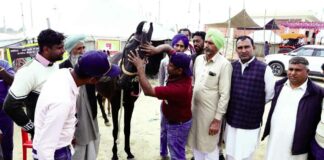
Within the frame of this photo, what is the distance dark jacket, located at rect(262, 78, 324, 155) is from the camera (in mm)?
2475

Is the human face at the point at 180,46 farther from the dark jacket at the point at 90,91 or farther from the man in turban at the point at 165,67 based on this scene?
the dark jacket at the point at 90,91

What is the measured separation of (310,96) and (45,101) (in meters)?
2.33

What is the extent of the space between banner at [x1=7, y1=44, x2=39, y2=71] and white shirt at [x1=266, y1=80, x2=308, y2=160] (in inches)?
241

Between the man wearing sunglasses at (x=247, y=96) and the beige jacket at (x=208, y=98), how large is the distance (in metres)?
0.12

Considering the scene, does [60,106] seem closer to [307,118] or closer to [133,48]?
[133,48]

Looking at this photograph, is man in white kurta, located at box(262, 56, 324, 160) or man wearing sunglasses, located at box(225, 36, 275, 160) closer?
man in white kurta, located at box(262, 56, 324, 160)

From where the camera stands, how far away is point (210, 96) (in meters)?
2.86

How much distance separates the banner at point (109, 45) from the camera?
31.6 ft

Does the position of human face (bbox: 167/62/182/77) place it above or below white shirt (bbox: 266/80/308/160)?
above

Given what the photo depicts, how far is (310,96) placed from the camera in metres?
2.48

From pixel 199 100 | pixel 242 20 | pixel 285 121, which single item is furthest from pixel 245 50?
pixel 242 20

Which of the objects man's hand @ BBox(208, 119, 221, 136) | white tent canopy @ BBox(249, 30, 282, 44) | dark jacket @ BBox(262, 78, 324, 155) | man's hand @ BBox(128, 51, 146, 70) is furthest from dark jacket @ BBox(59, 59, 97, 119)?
white tent canopy @ BBox(249, 30, 282, 44)

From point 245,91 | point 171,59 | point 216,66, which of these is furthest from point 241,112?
point 171,59

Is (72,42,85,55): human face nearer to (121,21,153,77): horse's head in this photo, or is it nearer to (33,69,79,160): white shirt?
(121,21,153,77): horse's head
